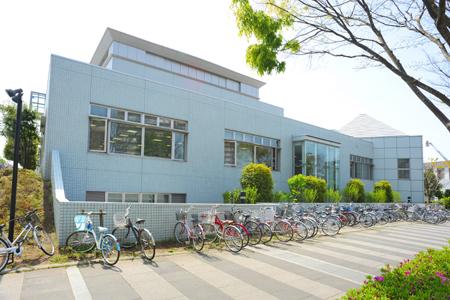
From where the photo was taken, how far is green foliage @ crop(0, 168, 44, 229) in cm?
845

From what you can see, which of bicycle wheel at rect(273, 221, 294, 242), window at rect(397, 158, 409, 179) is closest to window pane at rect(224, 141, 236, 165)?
bicycle wheel at rect(273, 221, 294, 242)

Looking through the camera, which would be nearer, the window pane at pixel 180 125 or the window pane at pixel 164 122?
the window pane at pixel 164 122

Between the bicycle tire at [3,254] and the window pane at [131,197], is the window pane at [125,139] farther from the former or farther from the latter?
the bicycle tire at [3,254]

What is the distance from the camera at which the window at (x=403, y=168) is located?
28812mm

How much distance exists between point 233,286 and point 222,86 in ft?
74.6

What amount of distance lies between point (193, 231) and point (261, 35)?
4929mm

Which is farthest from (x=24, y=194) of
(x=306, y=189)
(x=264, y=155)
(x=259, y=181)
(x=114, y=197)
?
(x=264, y=155)

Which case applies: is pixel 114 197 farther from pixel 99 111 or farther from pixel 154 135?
pixel 99 111

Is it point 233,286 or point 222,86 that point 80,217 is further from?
point 222,86

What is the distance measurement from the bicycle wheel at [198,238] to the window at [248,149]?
25.5 feet

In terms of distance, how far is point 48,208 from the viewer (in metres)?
9.07

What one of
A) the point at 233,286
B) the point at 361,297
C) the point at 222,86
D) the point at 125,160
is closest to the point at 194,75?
the point at 222,86

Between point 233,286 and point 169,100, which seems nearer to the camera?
point 233,286

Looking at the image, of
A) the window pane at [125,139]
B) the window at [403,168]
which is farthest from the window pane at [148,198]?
the window at [403,168]
